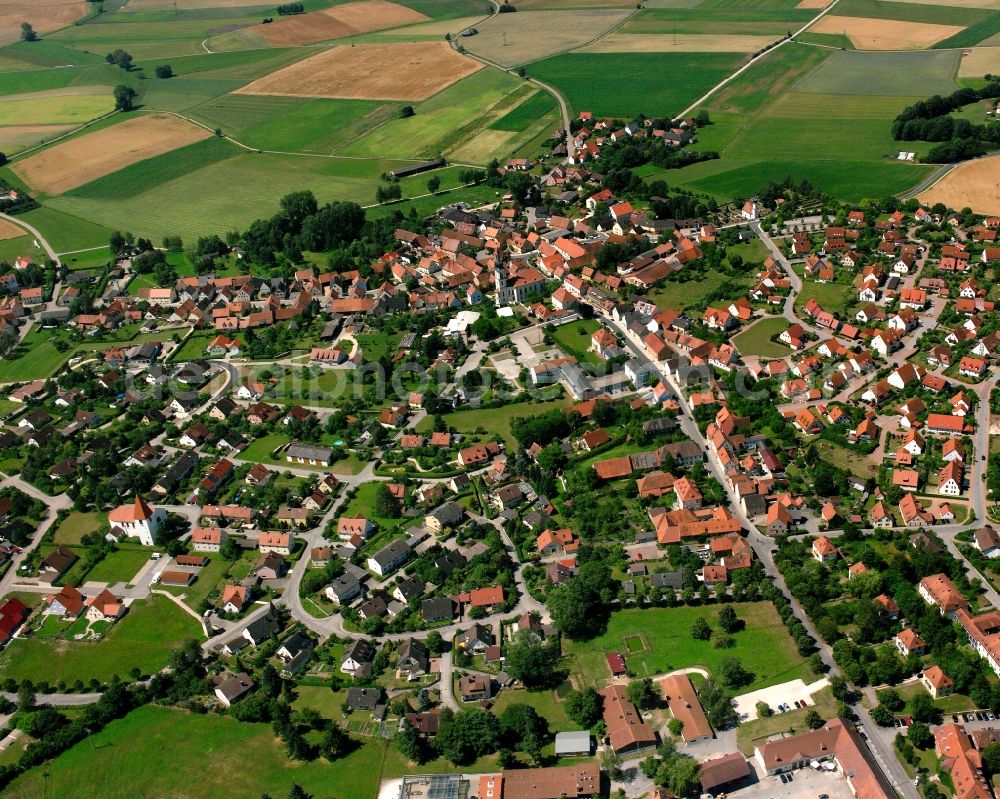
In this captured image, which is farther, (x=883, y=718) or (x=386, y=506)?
(x=386, y=506)

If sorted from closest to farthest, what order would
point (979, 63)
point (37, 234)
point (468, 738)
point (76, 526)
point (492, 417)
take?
point (468, 738) < point (76, 526) < point (492, 417) < point (37, 234) < point (979, 63)

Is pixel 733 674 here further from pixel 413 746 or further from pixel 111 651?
pixel 111 651

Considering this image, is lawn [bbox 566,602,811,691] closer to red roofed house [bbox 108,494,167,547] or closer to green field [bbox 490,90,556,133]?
red roofed house [bbox 108,494,167,547]

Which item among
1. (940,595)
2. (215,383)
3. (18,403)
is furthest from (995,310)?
(18,403)

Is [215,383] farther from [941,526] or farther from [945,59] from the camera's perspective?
[945,59]

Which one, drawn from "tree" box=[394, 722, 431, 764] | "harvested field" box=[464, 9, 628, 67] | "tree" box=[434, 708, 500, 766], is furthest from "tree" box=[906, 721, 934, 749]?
"harvested field" box=[464, 9, 628, 67]

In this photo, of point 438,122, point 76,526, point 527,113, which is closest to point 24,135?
point 438,122

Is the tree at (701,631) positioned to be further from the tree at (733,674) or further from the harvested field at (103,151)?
the harvested field at (103,151)
